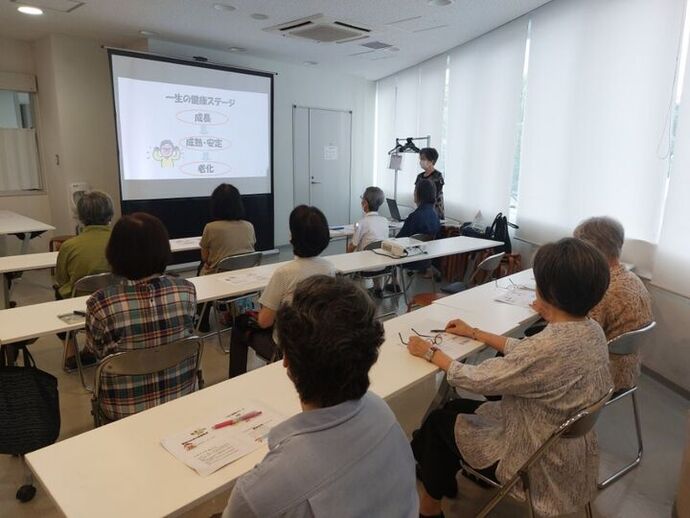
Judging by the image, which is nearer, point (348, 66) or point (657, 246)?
point (657, 246)

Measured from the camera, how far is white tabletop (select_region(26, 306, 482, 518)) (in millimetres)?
1091

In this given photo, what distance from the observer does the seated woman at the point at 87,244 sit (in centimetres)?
295

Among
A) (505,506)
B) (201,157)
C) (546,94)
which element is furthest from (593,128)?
(201,157)

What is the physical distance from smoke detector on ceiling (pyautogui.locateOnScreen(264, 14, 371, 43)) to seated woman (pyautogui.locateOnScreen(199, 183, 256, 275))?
215cm

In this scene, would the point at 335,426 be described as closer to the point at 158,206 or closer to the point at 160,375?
the point at 160,375

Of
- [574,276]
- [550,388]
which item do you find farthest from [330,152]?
[550,388]

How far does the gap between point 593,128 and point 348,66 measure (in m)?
4.17

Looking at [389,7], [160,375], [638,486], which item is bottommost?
[638,486]

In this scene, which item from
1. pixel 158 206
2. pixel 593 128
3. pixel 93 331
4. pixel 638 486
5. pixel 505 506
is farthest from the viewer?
pixel 158 206

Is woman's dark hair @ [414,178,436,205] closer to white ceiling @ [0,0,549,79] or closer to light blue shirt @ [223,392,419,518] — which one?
white ceiling @ [0,0,549,79]

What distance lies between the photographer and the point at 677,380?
10.4 feet

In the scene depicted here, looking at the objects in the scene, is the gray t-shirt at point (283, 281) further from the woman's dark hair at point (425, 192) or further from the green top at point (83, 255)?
the woman's dark hair at point (425, 192)

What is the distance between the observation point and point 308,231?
93.9 inches

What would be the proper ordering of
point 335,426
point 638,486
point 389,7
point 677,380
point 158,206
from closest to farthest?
point 335,426 < point 638,486 < point 677,380 < point 389,7 < point 158,206
